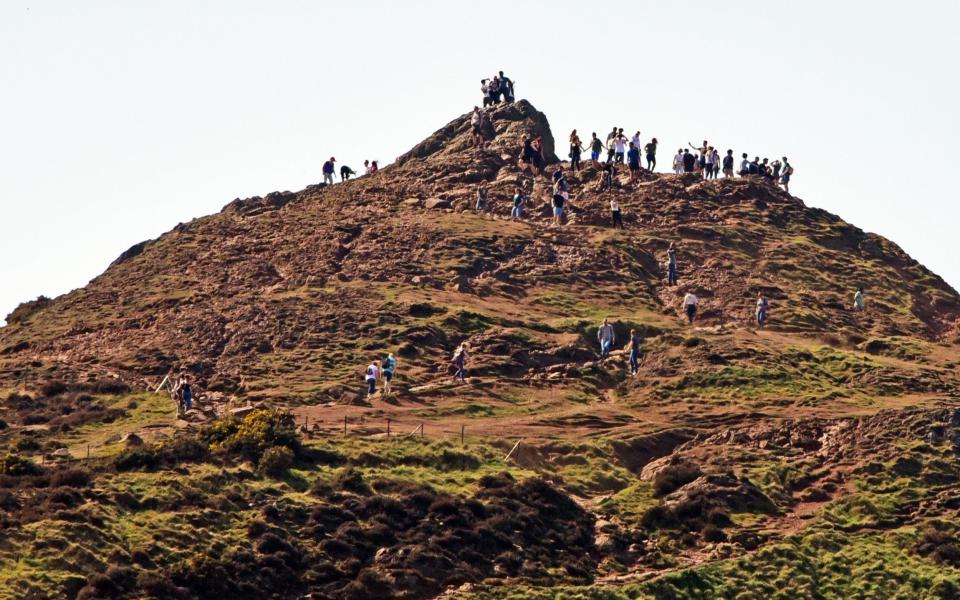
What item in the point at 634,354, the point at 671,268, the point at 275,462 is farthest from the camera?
the point at 671,268

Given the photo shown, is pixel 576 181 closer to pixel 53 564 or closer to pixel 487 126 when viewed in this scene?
pixel 487 126

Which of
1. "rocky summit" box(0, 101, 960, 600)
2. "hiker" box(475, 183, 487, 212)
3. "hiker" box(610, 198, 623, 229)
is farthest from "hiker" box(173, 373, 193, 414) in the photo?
"hiker" box(610, 198, 623, 229)

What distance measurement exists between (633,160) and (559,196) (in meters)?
5.54

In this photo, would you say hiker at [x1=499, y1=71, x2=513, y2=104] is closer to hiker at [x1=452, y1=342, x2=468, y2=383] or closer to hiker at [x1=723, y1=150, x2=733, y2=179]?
hiker at [x1=723, y1=150, x2=733, y2=179]

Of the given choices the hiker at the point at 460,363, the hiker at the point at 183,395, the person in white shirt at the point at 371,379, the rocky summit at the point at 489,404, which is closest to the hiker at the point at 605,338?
the rocky summit at the point at 489,404

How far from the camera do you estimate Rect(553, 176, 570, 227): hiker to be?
76.8 m

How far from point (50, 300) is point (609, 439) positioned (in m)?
28.1

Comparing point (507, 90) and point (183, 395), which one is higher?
point (507, 90)

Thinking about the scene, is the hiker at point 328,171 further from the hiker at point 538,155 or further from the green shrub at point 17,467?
the green shrub at point 17,467

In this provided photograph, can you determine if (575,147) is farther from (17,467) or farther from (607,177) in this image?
(17,467)

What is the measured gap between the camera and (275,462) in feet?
173

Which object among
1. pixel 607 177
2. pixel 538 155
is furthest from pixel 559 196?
pixel 538 155

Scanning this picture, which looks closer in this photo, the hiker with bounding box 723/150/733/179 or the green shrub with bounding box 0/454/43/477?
the green shrub with bounding box 0/454/43/477

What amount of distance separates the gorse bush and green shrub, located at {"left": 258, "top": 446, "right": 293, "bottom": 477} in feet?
1.58
